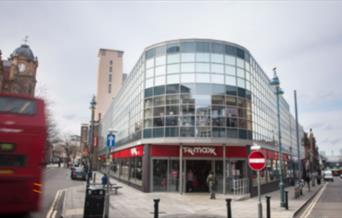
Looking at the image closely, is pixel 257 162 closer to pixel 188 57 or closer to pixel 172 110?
pixel 172 110

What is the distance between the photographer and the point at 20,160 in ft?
28.8

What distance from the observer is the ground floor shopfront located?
79.3 ft

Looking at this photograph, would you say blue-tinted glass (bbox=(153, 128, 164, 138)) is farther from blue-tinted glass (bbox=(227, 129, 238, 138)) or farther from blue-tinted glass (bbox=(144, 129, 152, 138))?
blue-tinted glass (bbox=(227, 129, 238, 138))

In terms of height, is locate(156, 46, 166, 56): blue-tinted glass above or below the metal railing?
above

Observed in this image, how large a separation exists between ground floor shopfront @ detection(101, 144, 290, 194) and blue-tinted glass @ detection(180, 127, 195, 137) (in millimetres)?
955

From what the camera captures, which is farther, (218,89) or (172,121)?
(218,89)

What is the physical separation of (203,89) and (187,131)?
3.52 metres

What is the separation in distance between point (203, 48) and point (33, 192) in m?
19.0

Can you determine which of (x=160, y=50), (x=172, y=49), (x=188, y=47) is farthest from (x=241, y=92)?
(x=160, y=50)

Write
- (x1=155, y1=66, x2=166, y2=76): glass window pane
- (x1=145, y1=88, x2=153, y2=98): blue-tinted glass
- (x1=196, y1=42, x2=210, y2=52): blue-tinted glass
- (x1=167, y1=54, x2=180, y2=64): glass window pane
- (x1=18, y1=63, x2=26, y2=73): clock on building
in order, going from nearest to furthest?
1. (x1=196, y1=42, x2=210, y2=52): blue-tinted glass
2. (x1=167, y1=54, x2=180, y2=64): glass window pane
3. (x1=155, y1=66, x2=166, y2=76): glass window pane
4. (x1=145, y1=88, x2=153, y2=98): blue-tinted glass
5. (x1=18, y1=63, x2=26, y2=73): clock on building

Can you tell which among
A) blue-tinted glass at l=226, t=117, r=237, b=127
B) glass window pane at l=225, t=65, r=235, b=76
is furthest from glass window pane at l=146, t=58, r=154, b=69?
blue-tinted glass at l=226, t=117, r=237, b=127

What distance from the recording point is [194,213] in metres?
14.9

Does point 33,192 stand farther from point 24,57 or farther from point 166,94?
point 24,57

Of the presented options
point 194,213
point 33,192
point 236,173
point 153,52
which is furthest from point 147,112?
point 33,192
